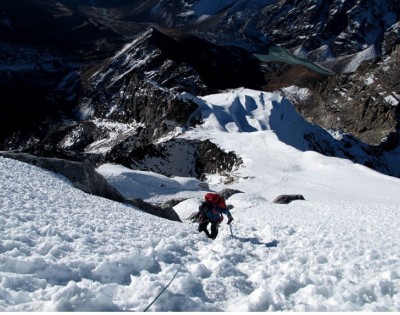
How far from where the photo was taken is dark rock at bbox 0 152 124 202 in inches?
969

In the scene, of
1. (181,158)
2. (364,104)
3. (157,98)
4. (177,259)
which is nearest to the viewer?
(177,259)

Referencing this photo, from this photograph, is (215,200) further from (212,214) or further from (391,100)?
(391,100)

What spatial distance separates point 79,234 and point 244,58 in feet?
563

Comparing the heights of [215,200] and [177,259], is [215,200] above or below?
above

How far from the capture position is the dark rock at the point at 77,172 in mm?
24625

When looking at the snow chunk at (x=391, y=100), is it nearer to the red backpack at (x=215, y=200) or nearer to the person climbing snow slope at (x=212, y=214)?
the red backpack at (x=215, y=200)

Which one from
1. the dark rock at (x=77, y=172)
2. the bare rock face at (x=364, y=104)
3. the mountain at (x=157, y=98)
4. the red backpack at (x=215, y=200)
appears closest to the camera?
the red backpack at (x=215, y=200)

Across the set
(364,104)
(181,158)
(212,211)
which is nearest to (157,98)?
(181,158)

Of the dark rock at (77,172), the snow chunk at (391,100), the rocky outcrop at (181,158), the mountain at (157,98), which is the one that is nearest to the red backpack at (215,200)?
the dark rock at (77,172)

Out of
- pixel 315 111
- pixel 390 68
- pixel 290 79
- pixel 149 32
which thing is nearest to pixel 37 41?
pixel 149 32

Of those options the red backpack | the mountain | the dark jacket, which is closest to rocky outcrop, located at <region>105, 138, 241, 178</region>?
the mountain

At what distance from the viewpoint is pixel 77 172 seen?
25000mm

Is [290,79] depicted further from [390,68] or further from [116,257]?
[116,257]

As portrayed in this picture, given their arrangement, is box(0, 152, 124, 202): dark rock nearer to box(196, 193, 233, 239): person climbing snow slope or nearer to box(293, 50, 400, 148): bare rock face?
box(196, 193, 233, 239): person climbing snow slope
